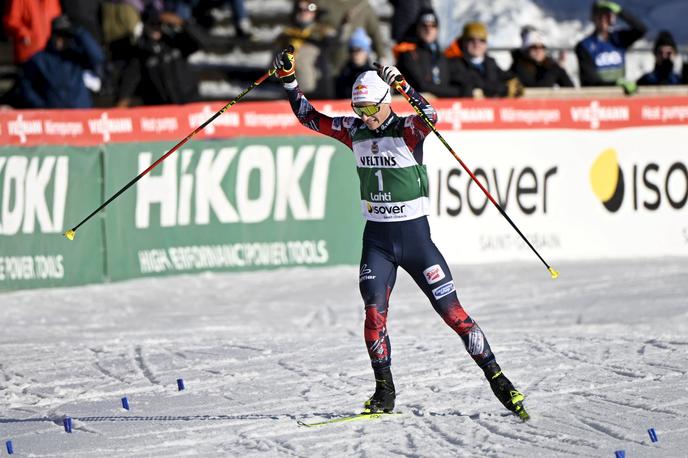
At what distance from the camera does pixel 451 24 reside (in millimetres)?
22781

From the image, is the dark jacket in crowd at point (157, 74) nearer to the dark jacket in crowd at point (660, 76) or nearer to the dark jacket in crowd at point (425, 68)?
the dark jacket in crowd at point (425, 68)

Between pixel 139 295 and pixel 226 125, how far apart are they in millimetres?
2327

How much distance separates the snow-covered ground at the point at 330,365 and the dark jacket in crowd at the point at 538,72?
2655mm

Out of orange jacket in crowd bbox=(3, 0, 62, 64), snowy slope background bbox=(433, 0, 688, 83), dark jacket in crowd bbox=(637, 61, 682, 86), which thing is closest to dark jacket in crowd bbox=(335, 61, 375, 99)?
orange jacket in crowd bbox=(3, 0, 62, 64)

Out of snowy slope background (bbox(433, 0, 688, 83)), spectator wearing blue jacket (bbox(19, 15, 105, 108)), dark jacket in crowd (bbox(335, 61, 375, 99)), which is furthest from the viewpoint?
snowy slope background (bbox(433, 0, 688, 83))

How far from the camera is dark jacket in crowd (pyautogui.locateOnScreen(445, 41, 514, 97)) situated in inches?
645

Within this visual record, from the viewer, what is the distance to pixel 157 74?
615 inches

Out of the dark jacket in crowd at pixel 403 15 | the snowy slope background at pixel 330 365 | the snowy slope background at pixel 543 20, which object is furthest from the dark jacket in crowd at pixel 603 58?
the snowy slope background at pixel 543 20

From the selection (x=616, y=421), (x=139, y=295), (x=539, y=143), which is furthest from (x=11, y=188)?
(x=616, y=421)

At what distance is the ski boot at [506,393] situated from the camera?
8.33m

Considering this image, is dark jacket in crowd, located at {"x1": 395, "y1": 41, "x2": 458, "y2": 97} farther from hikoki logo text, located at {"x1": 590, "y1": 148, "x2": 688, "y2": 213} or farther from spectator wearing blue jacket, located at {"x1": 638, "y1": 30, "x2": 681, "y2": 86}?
spectator wearing blue jacket, located at {"x1": 638, "y1": 30, "x2": 681, "y2": 86}

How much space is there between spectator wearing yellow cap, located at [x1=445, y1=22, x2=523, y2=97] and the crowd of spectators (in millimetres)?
12

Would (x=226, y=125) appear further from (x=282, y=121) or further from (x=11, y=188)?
(x=11, y=188)

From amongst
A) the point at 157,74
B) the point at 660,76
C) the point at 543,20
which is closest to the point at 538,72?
the point at 660,76
